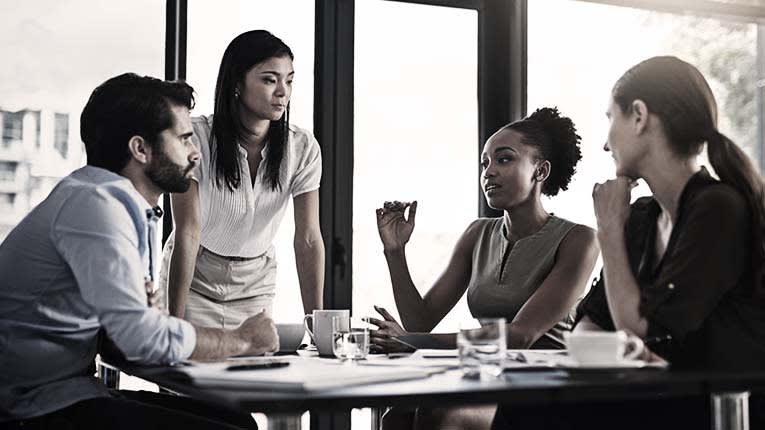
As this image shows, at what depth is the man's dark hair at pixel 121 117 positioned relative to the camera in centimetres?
227

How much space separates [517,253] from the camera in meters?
3.02

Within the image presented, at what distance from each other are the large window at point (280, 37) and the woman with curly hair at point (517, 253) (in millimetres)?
784

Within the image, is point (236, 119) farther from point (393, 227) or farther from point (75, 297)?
point (75, 297)

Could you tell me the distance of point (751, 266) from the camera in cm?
193

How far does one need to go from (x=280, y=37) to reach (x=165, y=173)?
1.71 metres

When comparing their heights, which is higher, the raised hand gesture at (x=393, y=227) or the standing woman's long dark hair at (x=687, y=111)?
the standing woman's long dark hair at (x=687, y=111)

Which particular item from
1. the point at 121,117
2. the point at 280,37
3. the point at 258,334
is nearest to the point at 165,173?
the point at 121,117

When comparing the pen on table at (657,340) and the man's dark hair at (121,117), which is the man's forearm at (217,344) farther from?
the pen on table at (657,340)

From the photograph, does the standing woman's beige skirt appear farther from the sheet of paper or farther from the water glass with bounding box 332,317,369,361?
the sheet of paper

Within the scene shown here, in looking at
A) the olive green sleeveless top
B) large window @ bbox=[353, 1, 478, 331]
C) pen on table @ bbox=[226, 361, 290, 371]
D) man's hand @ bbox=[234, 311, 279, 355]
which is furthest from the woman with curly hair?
pen on table @ bbox=[226, 361, 290, 371]

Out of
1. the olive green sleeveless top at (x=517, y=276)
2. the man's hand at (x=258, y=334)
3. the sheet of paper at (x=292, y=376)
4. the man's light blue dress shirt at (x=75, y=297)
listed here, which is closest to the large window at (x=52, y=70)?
the man's light blue dress shirt at (x=75, y=297)

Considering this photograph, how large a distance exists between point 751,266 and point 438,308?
1.44 m

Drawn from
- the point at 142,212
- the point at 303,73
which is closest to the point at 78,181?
the point at 142,212

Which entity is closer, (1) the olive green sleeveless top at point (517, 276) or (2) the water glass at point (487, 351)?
(2) the water glass at point (487, 351)
